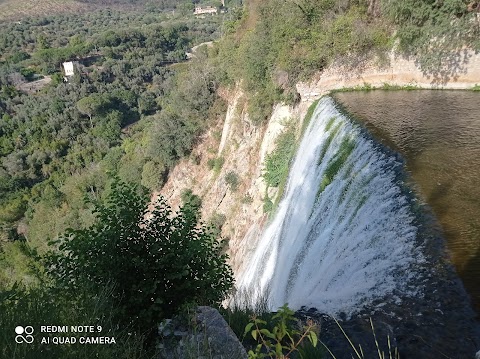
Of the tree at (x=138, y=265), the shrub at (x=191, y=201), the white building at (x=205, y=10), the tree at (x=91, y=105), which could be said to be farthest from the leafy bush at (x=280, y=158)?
the white building at (x=205, y=10)

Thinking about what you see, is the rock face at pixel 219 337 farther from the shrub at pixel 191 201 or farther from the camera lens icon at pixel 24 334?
the shrub at pixel 191 201

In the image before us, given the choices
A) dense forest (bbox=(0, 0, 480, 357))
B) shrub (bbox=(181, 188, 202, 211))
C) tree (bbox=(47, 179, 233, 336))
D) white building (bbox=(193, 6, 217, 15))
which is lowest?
tree (bbox=(47, 179, 233, 336))

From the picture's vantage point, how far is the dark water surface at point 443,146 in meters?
5.25

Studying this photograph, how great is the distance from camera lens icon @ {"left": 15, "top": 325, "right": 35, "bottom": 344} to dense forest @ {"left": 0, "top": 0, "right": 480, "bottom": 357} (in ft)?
4.28

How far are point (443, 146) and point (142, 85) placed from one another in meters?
51.6

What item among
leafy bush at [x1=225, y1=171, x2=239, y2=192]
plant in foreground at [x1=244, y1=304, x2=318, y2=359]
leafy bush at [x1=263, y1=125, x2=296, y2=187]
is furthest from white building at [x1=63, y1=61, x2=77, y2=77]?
plant in foreground at [x1=244, y1=304, x2=318, y2=359]

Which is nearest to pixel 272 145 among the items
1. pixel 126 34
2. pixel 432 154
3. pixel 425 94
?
pixel 425 94

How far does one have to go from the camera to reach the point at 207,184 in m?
23.4

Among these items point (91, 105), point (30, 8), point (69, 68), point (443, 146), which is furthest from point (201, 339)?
point (30, 8)

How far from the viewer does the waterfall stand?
5000mm

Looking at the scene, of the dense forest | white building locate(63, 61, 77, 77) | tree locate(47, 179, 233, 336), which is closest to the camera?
tree locate(47, 179, 233, 336)

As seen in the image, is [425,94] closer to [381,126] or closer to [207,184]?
[381,126]

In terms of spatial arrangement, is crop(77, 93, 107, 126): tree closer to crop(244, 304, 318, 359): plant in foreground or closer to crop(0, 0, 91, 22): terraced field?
crop(244, 304, 318, 359): plant in foreground

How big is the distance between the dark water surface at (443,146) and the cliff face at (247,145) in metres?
1.05
